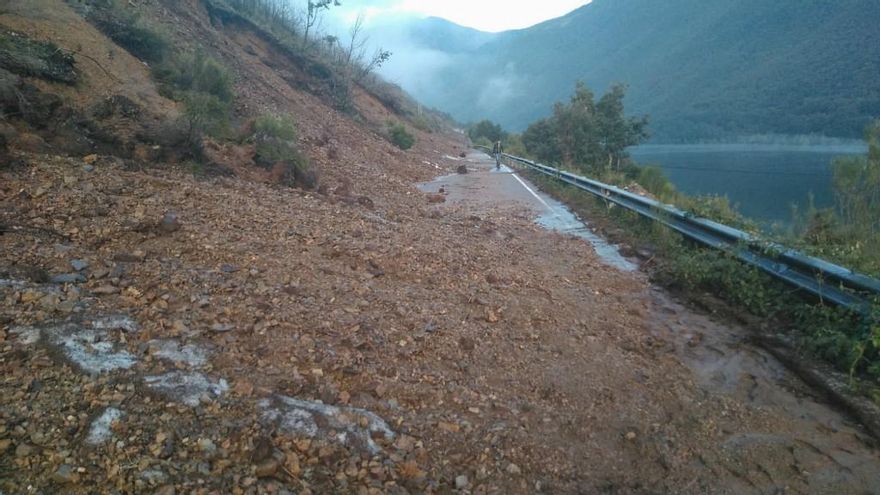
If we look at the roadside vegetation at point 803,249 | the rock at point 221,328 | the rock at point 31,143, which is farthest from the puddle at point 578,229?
the rock at point 31,143

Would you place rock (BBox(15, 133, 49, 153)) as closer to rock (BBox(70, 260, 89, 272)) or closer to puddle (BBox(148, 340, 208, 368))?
rock (BBox(70, 260, 89, 272))

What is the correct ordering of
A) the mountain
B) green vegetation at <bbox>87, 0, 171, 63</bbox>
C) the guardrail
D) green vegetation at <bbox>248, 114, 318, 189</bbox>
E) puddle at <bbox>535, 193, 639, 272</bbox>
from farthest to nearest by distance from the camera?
the mountain
green vegetation at <bbox>87, 0, 171, 63</bbox>
green vegetation at <bbox>248, 114, 318, 189</bbox>
puddle at <bbox>535, 193, 639, 272</bbox>
the guardrail

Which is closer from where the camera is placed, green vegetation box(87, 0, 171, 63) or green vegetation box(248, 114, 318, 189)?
green vegetation box(248, 114, 318, 189)

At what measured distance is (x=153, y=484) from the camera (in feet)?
6.14

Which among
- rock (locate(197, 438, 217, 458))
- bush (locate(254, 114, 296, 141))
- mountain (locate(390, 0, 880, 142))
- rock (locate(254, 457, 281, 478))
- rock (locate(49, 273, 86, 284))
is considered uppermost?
mountain (locate(390, 0, 880, 142))

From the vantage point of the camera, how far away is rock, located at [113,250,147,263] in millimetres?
3520

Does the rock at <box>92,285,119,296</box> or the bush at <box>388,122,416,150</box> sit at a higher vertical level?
the bush at <box>388,122,416,150</box>

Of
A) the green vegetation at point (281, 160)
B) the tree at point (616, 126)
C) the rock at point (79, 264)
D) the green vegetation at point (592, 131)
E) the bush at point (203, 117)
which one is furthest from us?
the tree at point (616, 126)

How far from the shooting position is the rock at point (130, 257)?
3.52 meters

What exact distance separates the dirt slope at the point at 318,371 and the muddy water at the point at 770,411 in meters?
0.02

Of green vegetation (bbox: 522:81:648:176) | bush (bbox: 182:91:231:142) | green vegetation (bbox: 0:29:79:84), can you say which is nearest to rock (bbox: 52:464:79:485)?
bush (bbox: 182:91:231:142)

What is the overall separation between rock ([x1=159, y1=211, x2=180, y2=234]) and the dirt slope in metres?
0.02

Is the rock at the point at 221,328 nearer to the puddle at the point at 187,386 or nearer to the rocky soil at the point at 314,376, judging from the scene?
the rocky soil at the point at 314,376

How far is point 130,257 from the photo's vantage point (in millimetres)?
3559
